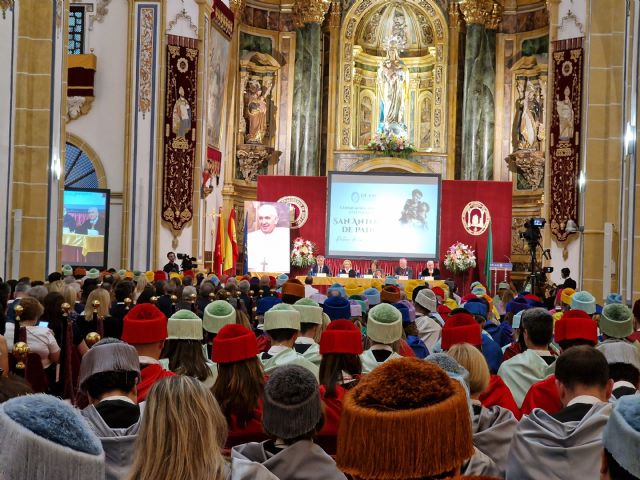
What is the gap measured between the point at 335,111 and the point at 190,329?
24870mm

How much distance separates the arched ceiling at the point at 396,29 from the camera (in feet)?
101

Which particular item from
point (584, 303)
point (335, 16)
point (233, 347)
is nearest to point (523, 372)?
point (233, 347)

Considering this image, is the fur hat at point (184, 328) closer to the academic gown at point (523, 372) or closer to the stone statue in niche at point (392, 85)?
the academic gown at point (523, 372)

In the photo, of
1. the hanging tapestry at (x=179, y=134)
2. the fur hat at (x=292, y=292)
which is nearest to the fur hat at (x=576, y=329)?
the fur hat at (x=292, y=292)

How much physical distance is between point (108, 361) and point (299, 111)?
1030 inches

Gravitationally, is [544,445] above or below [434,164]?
below

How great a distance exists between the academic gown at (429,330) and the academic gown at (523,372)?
286 cm

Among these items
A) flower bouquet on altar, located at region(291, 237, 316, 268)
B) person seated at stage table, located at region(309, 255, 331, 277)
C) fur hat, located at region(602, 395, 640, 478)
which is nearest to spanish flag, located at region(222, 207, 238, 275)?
flower bouquet on altar, located at region(291, 237, 316, 268)

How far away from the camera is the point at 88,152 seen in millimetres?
22719

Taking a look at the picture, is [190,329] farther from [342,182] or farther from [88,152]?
[342,182]

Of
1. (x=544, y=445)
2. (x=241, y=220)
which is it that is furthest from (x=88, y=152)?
(x=544, y=445)

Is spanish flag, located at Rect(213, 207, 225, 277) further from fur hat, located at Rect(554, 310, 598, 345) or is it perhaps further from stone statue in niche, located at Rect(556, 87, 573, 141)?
fur hat, located at Rect(554, 310, 598, 345)

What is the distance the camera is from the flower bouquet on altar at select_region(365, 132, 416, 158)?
3005cm

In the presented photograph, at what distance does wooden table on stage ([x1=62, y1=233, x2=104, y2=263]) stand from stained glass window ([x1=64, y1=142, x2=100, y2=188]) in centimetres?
245
